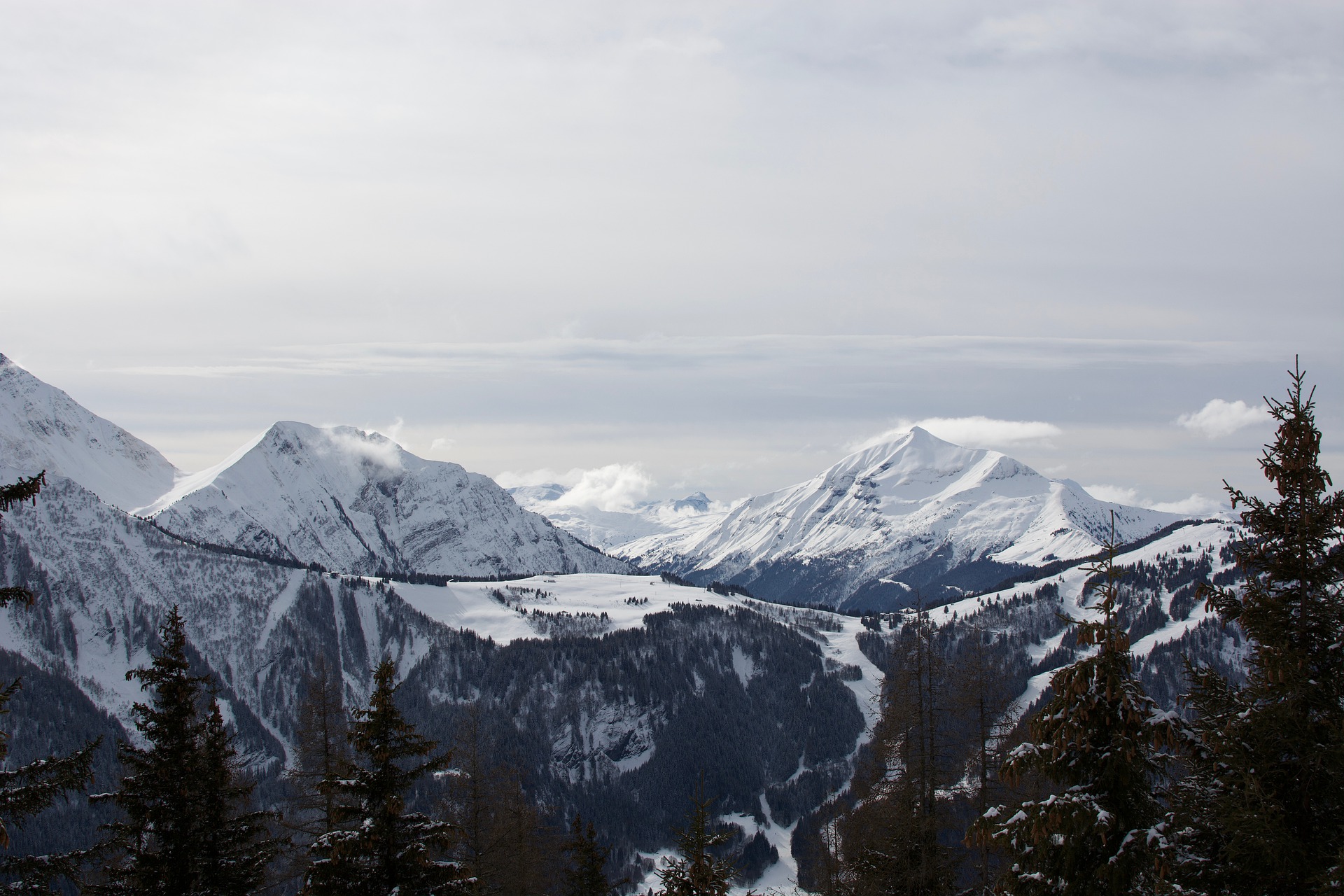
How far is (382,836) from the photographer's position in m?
21.7

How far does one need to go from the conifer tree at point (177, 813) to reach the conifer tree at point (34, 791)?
5219 millimetres

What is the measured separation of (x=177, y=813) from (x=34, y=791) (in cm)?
747

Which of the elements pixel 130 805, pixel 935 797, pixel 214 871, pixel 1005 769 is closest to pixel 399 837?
pixel 214 871

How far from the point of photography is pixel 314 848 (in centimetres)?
2195

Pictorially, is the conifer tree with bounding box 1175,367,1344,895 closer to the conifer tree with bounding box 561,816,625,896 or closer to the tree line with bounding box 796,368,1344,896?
the tree line with bounding box 796,368,1344,896

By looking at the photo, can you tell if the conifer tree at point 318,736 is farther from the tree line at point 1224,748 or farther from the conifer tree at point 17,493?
the tree line at point 1224,748

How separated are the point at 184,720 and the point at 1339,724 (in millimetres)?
25299

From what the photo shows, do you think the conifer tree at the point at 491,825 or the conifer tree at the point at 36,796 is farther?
the conifer tree at the point at 491,825

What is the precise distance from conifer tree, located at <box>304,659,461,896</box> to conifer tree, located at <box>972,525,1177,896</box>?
43.0 feet

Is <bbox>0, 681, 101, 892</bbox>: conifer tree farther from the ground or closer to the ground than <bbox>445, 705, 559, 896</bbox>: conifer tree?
farther from the ground

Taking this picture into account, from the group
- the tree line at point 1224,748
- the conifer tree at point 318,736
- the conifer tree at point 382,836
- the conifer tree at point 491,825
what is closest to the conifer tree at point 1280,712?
the tree line at point 1224,748

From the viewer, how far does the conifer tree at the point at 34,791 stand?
1533 centimetres

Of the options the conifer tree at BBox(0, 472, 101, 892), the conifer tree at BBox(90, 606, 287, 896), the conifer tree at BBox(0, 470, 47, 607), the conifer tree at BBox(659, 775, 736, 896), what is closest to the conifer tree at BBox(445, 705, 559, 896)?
the conifer tree at BBox(90, 606, 287, 896)

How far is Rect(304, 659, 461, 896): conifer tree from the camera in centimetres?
2138
